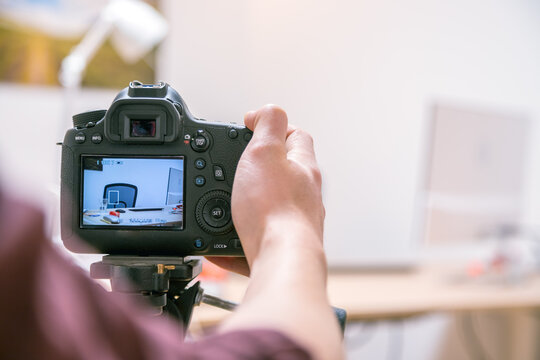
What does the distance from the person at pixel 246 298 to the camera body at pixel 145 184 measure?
0.45ft

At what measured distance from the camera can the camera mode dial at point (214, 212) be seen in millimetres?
651

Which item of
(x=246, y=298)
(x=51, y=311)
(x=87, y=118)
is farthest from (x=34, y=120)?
(x=51, y=311)

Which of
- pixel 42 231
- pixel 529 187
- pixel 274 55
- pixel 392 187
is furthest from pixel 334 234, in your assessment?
pixel 42 231

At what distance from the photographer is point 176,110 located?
26.4 inches

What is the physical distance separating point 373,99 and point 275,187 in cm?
166

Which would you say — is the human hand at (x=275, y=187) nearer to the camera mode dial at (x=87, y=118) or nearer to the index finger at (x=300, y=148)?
the index finger at (x=300, y=148)

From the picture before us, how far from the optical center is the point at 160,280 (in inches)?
23.8

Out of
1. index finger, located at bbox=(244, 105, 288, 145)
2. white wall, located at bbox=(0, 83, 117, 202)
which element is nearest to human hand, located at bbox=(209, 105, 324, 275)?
index finger, located at bbox=(244, 105, 288, 145)

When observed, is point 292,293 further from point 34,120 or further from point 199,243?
point 34,120

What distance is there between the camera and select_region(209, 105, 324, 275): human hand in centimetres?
45

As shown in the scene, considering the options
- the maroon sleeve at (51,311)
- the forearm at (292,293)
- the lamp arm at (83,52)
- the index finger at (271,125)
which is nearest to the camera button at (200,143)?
the index finger at (271,125)

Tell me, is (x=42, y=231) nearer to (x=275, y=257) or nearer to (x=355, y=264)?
(x=275, y=257)

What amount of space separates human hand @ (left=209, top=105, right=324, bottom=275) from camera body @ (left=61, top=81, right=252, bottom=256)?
0.11 m

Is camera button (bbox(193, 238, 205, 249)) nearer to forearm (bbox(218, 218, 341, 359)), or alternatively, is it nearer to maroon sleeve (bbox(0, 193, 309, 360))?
forearm (bbox(218, 218, 341, 359))
